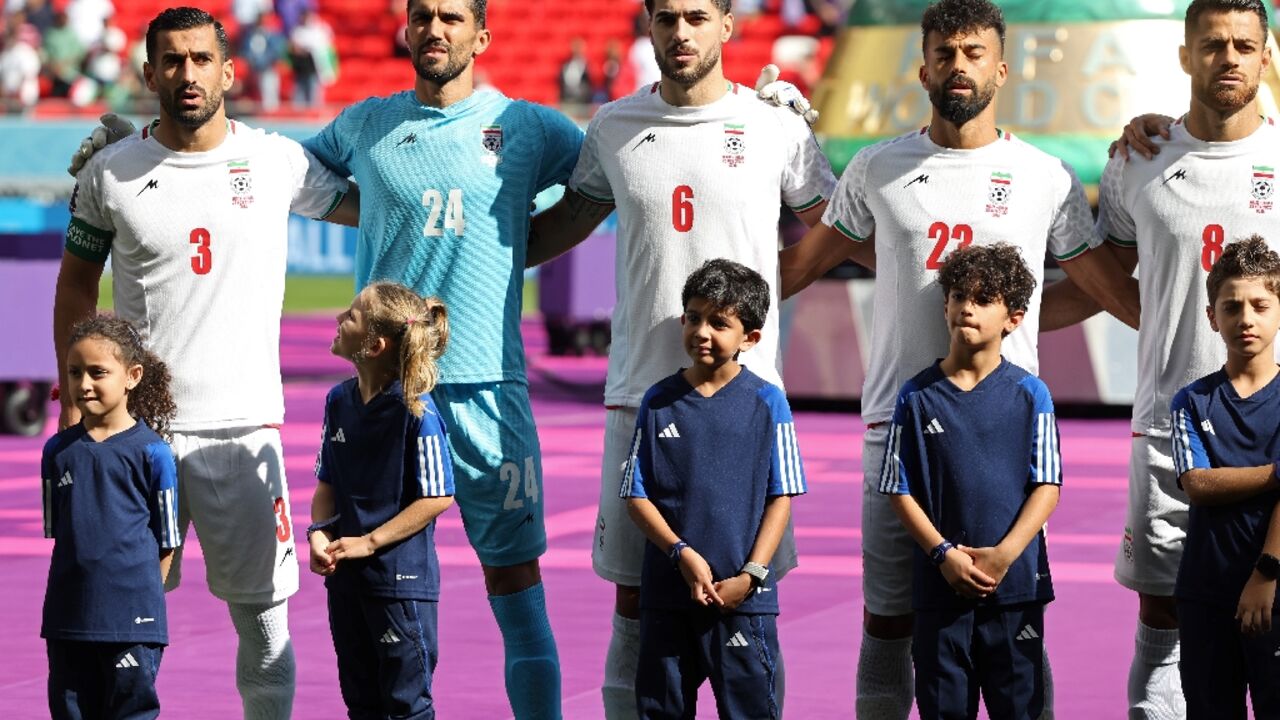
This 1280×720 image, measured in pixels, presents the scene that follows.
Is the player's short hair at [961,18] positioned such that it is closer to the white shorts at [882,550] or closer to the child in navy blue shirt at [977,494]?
the child in navy blue shirt at [977,494]

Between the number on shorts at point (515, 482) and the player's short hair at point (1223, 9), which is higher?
the player's short hair at point (1223, 9)

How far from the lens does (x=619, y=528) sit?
617 cm

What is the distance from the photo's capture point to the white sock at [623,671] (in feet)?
20.1

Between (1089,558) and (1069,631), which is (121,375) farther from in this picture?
(1089,558)

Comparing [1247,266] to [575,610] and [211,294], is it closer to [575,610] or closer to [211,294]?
[211,294]

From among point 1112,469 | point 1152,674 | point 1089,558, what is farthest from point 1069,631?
point 1112,469

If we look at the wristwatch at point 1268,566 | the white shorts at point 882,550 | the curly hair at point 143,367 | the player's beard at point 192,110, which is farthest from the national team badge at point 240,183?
the wristwatch at point 1268,566

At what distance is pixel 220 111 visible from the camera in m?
6.22

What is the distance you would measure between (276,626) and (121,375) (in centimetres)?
96

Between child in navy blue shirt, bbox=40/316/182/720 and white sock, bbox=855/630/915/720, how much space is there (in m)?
1.99

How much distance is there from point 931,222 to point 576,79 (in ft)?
77.9

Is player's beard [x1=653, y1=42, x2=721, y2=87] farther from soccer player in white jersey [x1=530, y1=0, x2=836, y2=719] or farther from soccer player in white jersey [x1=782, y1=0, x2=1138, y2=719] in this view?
soccer player in white jersey [x1=782, y1=0, x2=1138, y2=719]

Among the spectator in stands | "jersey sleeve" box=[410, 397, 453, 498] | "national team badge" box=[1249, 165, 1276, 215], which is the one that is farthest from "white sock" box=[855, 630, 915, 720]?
the spectator in stands

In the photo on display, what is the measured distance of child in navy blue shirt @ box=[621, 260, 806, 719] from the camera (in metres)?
5.65
